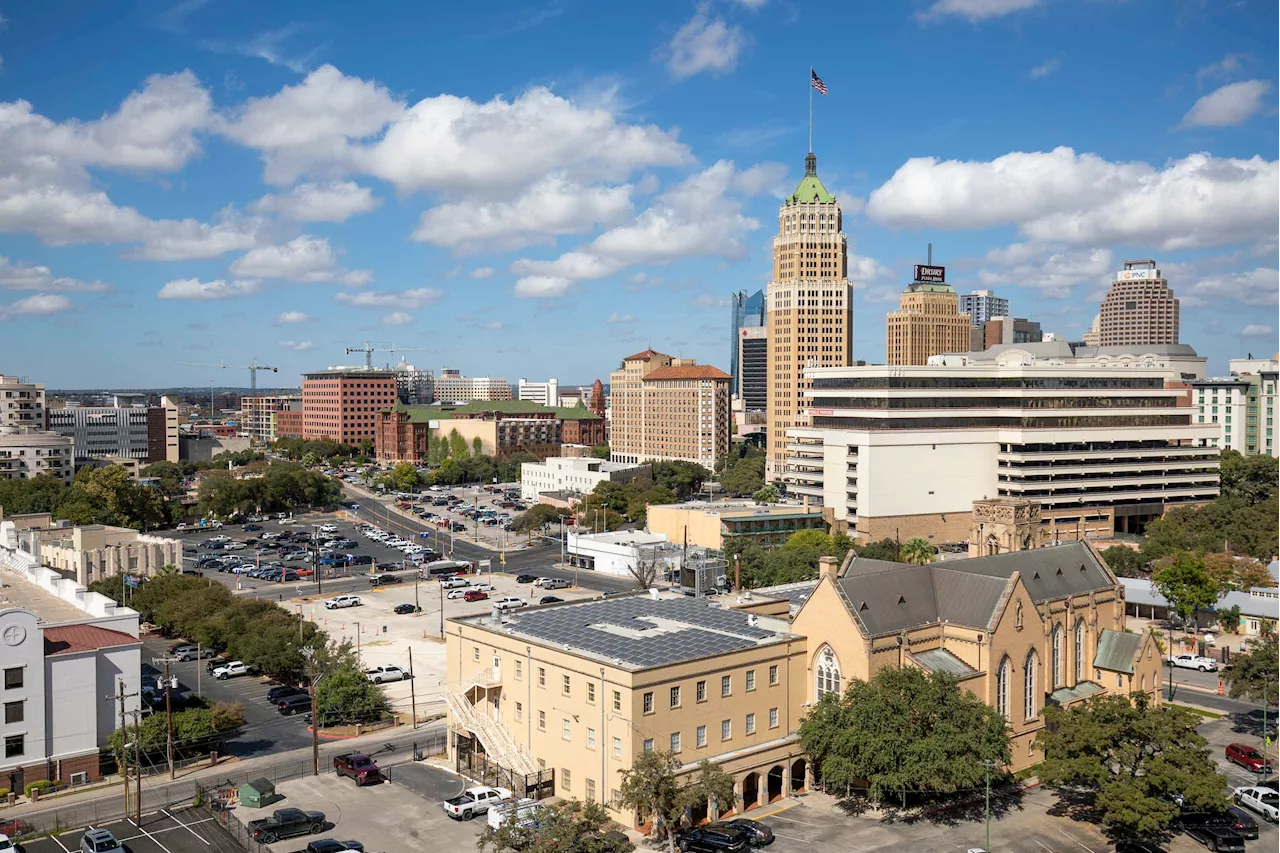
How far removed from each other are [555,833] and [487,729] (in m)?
19.0

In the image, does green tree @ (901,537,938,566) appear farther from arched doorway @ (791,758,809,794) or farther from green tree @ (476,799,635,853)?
green tree @ (476,799,635,853)

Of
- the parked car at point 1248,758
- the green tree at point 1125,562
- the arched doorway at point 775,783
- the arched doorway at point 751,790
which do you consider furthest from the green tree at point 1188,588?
the arched doorway at point 751,790

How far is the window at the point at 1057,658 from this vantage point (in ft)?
229

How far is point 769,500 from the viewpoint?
581 feet

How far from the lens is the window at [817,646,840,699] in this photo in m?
61.5

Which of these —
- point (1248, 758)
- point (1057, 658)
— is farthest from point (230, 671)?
point (1248, 758)

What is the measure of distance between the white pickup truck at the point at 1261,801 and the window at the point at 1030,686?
11.6m

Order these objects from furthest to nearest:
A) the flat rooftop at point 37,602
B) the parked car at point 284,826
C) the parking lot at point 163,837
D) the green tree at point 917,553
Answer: the green tree at point 917,553
the flat rooftop at point 37,602
the parked car at point 284,826
the parking lot at point 163,837

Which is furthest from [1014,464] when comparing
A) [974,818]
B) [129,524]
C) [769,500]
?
[129,524]

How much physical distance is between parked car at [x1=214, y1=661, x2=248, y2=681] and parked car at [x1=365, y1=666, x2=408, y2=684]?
1083 centimetres

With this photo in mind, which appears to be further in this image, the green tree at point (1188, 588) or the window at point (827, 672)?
the green tree at point (1188, 588)

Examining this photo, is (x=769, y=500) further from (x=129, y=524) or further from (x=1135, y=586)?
(x=129, y=524)

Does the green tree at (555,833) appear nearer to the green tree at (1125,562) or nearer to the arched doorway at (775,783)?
the arched doorway at (775,783)

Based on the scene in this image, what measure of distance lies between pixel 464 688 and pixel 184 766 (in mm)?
18081
